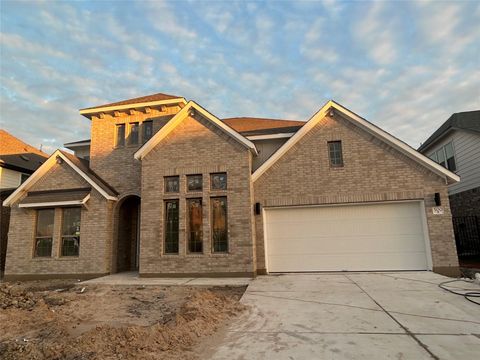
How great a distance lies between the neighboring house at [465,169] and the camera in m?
13.9

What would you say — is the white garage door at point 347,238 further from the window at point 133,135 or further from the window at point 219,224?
the window at point 133,135

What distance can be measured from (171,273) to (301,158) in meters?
6.24

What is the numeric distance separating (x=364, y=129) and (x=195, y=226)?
7084 millimetres

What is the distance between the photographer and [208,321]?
18.3 feet

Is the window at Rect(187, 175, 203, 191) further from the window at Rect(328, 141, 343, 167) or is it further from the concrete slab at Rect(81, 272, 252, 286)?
the window at Rect(328, 141, 343, 167)

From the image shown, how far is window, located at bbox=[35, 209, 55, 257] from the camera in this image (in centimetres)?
1234

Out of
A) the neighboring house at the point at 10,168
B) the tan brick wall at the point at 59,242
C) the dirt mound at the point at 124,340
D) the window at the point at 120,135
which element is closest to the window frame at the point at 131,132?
the window at the point at 120,135

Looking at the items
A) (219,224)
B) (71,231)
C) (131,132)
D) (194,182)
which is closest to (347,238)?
(219,224)

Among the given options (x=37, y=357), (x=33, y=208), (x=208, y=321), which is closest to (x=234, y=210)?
(x=208, y=321)

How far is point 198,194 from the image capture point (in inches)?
449

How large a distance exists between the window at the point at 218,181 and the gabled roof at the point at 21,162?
12.2m

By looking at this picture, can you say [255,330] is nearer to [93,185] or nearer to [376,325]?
[376,325]

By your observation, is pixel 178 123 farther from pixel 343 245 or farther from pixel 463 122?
pixel 463 122

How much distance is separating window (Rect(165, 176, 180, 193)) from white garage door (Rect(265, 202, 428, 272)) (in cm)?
366
